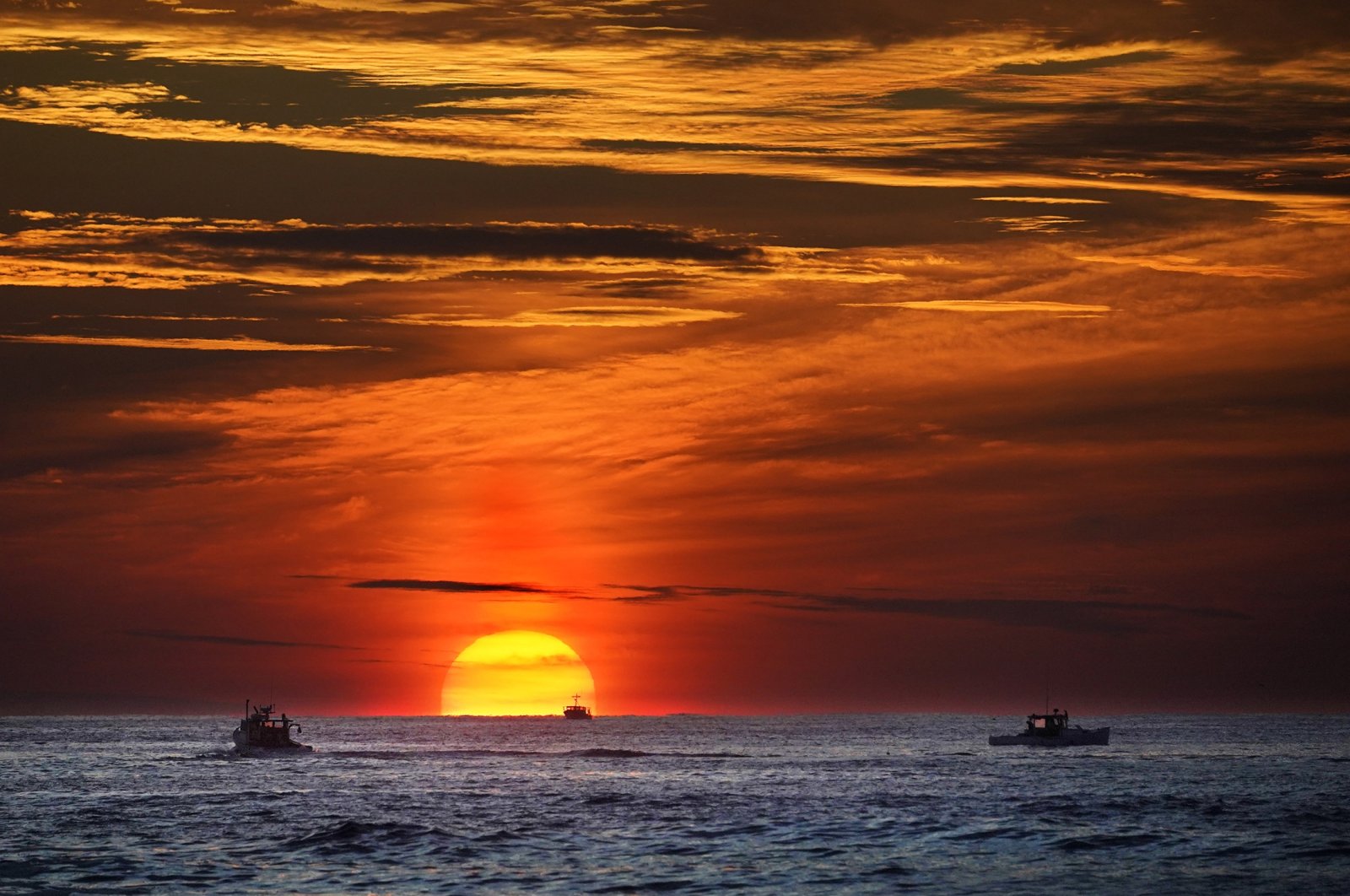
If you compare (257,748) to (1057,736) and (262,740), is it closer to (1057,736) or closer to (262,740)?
(262,740)

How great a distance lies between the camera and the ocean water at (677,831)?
59469mm

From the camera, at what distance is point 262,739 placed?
173m

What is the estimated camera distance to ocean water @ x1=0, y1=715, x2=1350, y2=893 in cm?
5947

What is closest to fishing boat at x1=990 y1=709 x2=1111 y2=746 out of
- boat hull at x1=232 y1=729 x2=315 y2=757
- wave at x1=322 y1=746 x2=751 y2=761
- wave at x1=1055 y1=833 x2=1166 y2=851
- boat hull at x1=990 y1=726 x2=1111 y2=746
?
boat hull at x1=990 y1=726 x2=1111 y2=746

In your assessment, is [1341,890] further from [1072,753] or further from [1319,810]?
[1072,753]

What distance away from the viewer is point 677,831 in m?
78.9

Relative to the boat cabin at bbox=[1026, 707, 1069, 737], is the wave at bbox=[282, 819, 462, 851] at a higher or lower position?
lower

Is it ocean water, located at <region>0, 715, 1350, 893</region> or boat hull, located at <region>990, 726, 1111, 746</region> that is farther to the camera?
boat hull, located at <region>990, 726, 1111, 746</region>

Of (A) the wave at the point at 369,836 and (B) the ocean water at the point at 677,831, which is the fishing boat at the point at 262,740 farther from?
(A) the wave at the point at 369,836

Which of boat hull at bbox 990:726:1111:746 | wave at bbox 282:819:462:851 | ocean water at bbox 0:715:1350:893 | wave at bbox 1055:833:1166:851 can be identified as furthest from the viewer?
boat hull at bbox 990:726:1111:746

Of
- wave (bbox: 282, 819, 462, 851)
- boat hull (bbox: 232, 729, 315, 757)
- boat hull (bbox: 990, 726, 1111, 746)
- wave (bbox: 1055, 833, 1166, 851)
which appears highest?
boat hull (bbox: 990, 726, 1111, 746)

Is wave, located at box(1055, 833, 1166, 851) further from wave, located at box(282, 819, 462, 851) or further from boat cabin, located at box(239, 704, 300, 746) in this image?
boat cabin, located at box(239, 704, 300, 746)

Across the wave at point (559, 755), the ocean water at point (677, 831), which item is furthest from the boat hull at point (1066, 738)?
the ocean water at point (677, 831)

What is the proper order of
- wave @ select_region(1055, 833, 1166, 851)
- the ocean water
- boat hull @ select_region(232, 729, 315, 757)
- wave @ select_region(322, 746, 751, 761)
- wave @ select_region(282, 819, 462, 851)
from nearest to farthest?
the ocean water, wave @ select_region(1055, 833, 1166, 851), wave @ select_region(282, 819, 462, 851), boat hull @ select_region(232, 729, 315, 757), wave @ select_region(322, 746, 751, 761)
